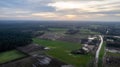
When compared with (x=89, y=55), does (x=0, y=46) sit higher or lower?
higher

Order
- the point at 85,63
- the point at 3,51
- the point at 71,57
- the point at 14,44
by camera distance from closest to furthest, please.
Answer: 1. the point at 85,63
2. the point at 71,57
3. the point at 3,51
4. the point at 14,44

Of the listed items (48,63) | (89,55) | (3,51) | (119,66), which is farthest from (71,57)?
(3,51)

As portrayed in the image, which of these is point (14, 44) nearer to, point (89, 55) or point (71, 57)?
point (71, 57)

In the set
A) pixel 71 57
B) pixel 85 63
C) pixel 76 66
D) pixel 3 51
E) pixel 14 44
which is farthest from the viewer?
pixel 14 44

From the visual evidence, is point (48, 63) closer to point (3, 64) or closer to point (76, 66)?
point (76, 66)

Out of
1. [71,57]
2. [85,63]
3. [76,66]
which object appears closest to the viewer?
[76,66]

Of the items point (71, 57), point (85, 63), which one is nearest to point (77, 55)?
point (71, 57)

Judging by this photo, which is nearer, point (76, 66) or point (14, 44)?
point (76, 66)

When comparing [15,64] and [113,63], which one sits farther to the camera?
[113,63]

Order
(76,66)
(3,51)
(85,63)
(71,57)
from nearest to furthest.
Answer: (76,66), (85,63), (71,57), (3,51)
